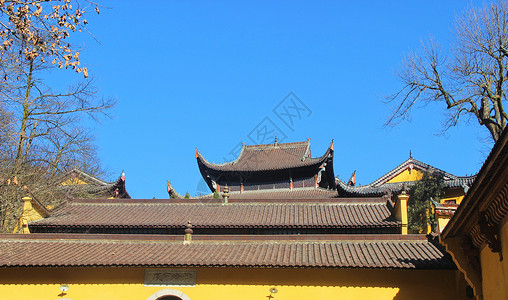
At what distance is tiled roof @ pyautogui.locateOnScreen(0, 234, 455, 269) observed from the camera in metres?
12.9

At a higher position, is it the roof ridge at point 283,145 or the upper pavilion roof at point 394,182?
the roof ridge at point 283,145

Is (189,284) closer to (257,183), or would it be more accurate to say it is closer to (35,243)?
(35,243)

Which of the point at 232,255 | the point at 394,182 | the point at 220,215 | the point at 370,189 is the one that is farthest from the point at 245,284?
the point at 394,182

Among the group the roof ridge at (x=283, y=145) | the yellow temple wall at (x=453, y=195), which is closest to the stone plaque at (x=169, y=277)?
the yellow temple wall at (x=453, y=195)

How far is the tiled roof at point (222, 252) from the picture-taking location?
12.9 meters

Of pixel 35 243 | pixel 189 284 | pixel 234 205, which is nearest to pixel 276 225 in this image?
pixel 234 205

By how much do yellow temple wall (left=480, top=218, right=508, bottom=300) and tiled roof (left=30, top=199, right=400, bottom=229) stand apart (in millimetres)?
7269

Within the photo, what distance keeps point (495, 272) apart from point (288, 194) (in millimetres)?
21912

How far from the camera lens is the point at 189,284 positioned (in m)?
13.6

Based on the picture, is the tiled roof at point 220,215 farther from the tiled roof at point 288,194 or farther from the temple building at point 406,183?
the tiled roof at point 288,194

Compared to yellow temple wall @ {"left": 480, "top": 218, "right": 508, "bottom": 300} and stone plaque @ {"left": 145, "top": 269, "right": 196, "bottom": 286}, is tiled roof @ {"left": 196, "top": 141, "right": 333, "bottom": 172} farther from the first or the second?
yellow temple wall @ {"left": 480, "top": 218, "right": 508, "bottom": 300}

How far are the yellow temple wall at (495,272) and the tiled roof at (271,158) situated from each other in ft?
68.0

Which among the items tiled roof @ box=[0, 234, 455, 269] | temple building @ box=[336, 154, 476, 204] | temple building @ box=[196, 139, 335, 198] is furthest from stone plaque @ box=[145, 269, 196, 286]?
temple building @ box=[196, 139, 335, 198]

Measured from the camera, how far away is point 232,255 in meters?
13.7
